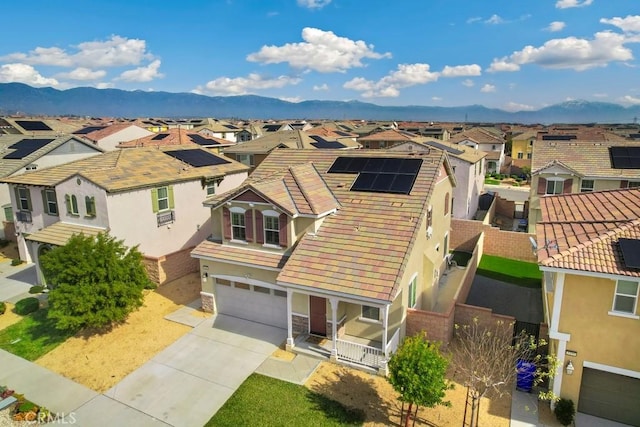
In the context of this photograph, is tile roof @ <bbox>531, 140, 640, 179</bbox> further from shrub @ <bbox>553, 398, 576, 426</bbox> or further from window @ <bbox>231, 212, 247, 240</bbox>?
window @ <bbox>231, 212, 247, 240</bbox>

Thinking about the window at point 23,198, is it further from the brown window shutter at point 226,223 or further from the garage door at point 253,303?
the garage door at point 253,303

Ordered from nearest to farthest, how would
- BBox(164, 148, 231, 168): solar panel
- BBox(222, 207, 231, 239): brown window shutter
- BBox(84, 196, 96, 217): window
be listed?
BBox(222, 207, 231, 239): brown window shutter < BBox(84, 196, 96, 217): window < BBox(164, 148, 231, 168): solar panel

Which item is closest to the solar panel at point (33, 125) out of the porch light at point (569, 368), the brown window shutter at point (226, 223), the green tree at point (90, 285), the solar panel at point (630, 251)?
the green tree at point (90, 285)

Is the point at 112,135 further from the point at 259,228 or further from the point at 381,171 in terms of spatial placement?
the point at 381,171

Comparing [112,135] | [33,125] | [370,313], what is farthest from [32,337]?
[33,125]

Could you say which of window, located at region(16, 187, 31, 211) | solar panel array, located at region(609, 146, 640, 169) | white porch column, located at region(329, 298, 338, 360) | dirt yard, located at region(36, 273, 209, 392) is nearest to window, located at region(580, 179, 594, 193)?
solar panel array, located at region(609, 146, 640, 169)
